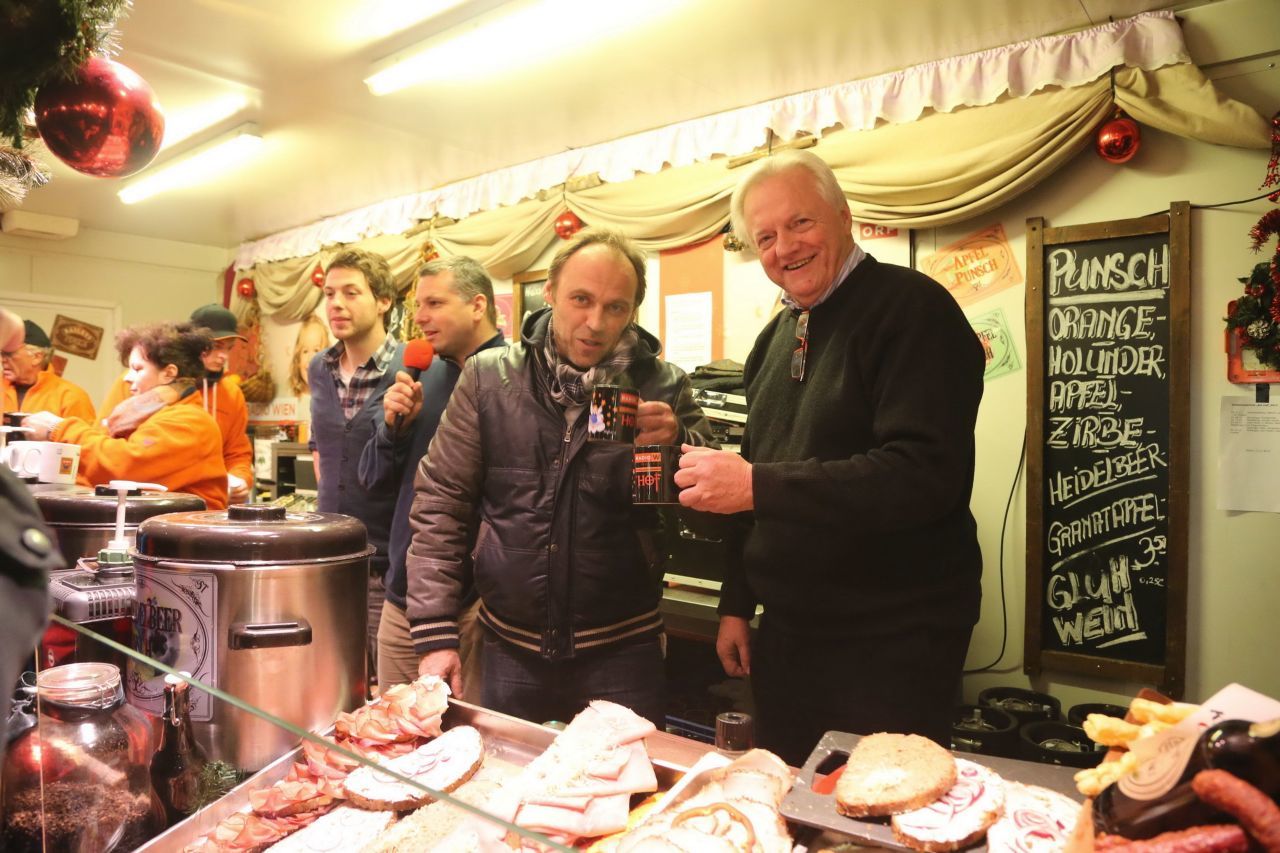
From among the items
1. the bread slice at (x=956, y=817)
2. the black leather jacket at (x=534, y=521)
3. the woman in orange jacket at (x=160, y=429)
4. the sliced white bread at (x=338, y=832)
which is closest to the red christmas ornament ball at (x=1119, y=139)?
the black leather jacket at (x=534, y=521)

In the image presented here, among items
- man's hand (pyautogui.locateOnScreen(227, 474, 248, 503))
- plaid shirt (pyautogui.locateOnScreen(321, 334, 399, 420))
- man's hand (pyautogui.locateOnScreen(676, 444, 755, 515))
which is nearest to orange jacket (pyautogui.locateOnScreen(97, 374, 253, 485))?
man's hand (pyautogui.locateOnScreen(227, 474, 248, 503))

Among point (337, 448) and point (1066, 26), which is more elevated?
point (1066, 26)

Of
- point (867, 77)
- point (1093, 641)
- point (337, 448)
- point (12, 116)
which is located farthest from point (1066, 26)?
point (12, 116)

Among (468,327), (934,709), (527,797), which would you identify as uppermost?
(468,327)

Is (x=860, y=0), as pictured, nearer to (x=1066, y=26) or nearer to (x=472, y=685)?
(x=1066, y=26)

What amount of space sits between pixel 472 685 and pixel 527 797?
1.42 m

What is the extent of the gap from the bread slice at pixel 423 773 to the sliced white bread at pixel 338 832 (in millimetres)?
14

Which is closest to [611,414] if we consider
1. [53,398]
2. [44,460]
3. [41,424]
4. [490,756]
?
[490,756]

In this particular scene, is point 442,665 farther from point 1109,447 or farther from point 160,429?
point 1109,447

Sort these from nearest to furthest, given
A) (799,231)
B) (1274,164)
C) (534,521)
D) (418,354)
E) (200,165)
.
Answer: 1. (799,231)
2. (534,521)
3. (418,354)
4. (1274,164)
5. (200,165)

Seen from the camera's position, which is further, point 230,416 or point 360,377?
point 230,416

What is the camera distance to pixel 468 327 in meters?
2.73

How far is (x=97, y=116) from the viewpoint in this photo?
1331mm

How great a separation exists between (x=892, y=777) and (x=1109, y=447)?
3032 mm
